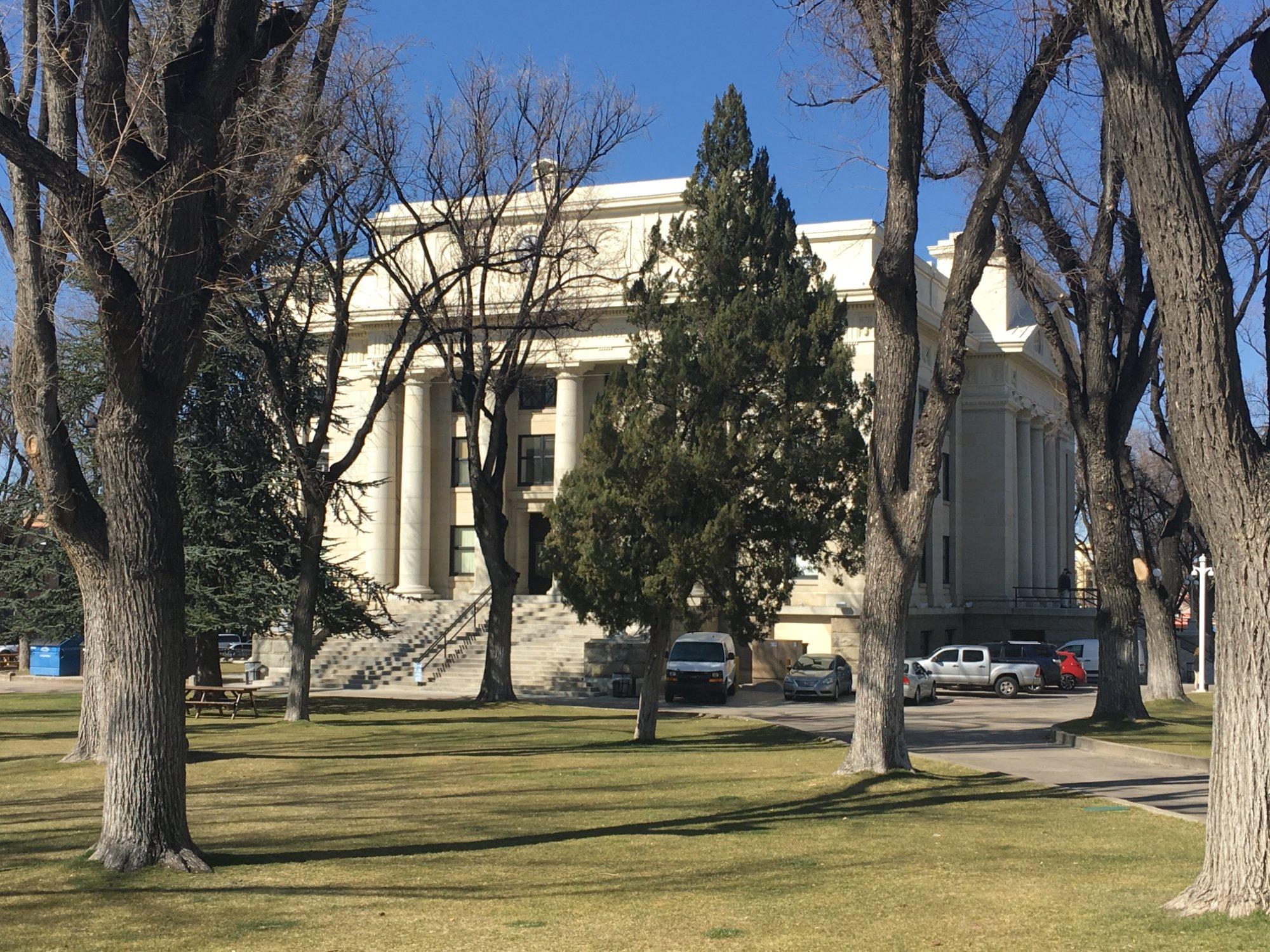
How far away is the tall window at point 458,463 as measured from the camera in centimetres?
5203

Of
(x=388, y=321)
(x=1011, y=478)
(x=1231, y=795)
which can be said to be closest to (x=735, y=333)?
(x=1231, y=795)

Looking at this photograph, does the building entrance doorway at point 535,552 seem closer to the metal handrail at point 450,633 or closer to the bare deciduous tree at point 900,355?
the metal handrail at point 450,633

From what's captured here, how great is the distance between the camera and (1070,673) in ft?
148

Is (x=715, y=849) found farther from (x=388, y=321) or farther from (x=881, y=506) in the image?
(x=388, y=321)

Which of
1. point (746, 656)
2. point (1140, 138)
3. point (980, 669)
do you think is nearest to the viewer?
point (1140, 138)

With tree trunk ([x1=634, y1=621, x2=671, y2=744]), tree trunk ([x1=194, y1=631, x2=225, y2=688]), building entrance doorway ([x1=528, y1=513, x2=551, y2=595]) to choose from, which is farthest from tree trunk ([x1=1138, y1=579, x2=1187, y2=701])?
building entrance doorway ([x1=528, y1=513, x2=551, y2=595])

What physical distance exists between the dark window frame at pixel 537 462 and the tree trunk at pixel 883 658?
3436 centimetres

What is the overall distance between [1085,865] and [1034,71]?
10.7 metres

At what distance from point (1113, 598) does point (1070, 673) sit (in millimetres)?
20045

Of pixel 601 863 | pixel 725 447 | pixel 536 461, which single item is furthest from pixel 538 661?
pixel 601 863

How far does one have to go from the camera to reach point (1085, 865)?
11.0 m

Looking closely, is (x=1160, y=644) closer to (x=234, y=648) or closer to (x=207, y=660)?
(x=207, y=660)

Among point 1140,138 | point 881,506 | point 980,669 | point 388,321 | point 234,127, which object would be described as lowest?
point 980,669

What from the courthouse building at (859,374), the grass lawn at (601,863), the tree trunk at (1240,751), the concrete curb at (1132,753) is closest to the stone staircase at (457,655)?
Result: the courthouse building at (859,374)
